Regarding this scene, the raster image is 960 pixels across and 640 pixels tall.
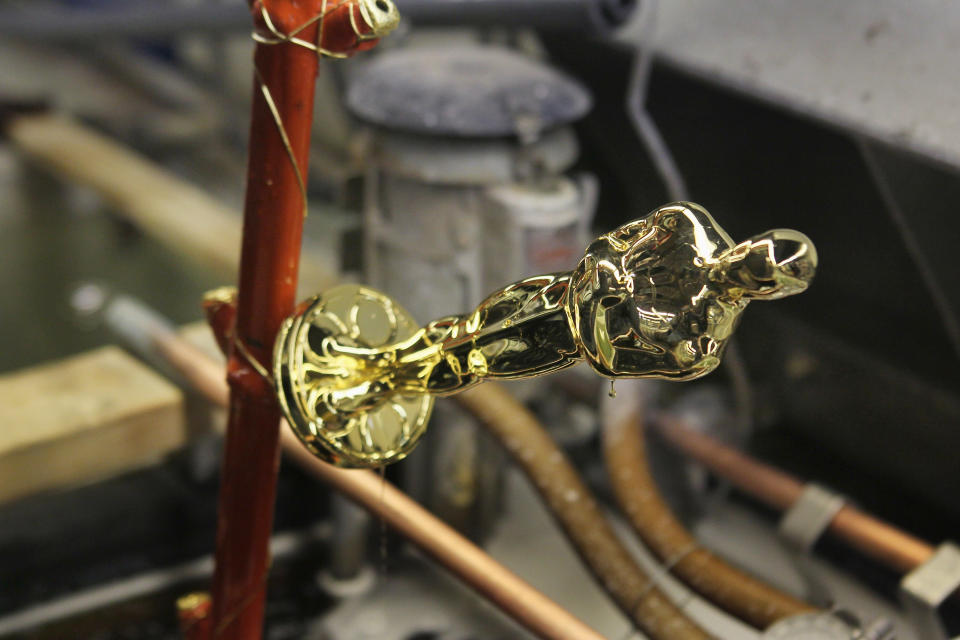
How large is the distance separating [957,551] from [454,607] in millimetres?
359

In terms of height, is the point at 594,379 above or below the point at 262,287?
below

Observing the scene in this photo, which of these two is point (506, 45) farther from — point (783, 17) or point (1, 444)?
point (1, 444)

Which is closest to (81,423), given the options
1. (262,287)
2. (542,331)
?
(262,287)

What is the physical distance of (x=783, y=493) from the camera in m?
0.75

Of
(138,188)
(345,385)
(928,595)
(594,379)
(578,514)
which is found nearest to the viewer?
(345,385)

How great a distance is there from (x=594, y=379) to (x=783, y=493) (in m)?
0.23

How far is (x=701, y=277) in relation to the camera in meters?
0.30

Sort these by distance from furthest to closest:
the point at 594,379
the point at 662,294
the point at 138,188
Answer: the point at 138,188 → the point at 594,379 → the point at 662,294

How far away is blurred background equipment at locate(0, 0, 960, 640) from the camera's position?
676 millimetres

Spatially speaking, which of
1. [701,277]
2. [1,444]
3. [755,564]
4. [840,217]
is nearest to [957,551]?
[755,564]

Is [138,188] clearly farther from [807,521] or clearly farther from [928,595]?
[928,595]

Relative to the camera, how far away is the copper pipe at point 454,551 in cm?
A: 57

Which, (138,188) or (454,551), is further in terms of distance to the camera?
(138,188)

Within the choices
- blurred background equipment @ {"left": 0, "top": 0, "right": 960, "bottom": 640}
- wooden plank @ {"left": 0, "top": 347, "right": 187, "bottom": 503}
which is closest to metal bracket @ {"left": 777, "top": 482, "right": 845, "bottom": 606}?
blurred background equipment @ {"left": 0, "top": 0, "right": 960, "bottom": 640}
